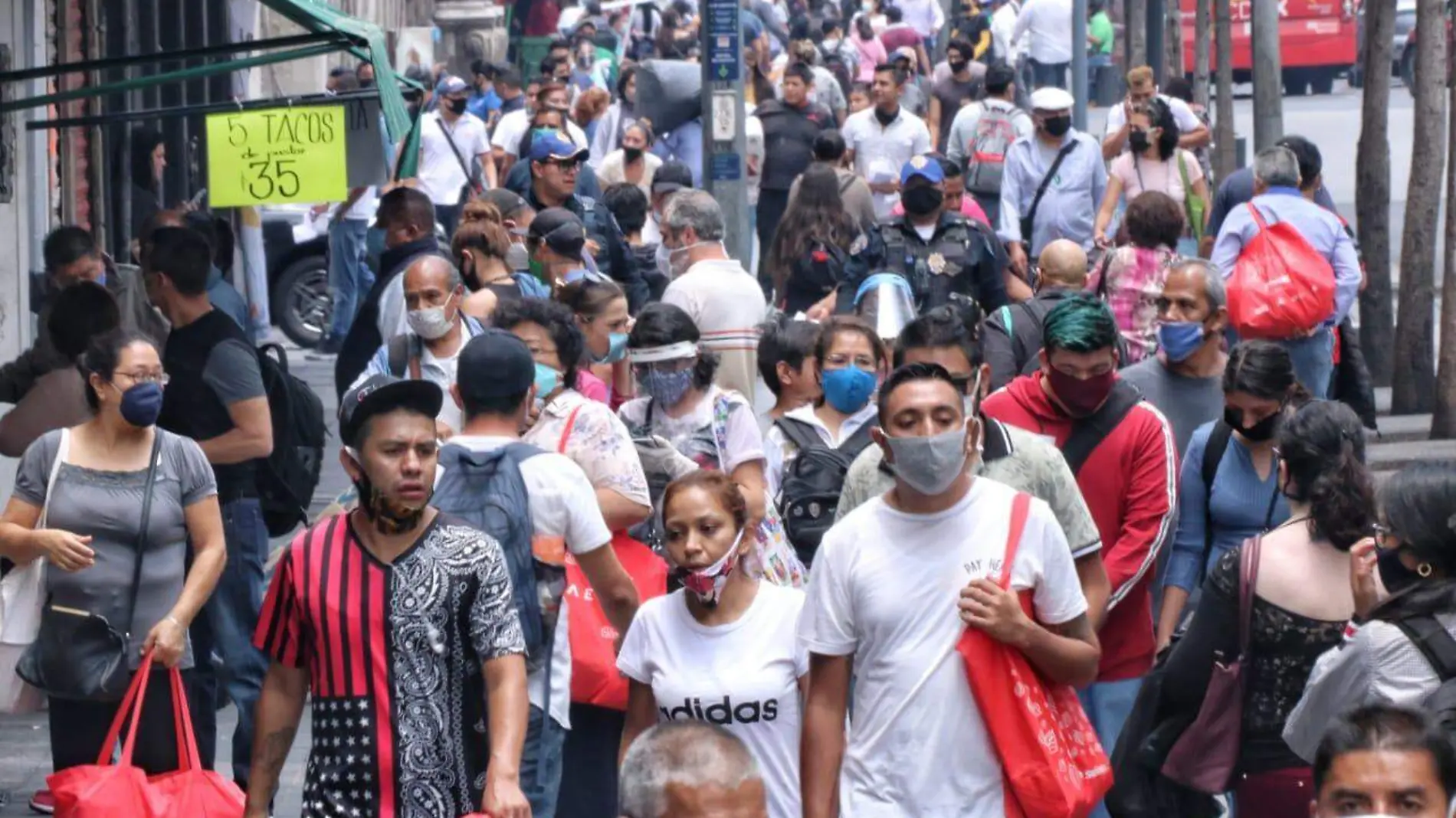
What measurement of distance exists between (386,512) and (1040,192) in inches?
398

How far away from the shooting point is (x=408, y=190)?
9594mm

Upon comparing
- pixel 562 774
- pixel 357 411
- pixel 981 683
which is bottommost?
pixel 562 774

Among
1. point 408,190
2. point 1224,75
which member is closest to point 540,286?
point 408,190

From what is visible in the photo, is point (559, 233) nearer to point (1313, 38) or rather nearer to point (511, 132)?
point (511, 132)

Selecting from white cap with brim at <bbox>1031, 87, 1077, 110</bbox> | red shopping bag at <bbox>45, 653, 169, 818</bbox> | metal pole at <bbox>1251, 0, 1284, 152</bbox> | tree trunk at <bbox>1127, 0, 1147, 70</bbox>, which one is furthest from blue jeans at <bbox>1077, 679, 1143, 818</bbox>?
tree trunk at <bbox>1127, 0, 1147, 70</bbox>

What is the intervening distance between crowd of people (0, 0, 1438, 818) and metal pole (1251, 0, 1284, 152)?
25.3 ft

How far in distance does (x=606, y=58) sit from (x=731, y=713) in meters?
26.8

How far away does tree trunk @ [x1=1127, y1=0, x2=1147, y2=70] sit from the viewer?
103ft

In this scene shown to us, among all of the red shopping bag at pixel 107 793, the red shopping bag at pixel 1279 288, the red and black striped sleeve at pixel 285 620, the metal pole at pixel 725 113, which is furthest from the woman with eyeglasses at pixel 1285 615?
the metal pole at pixel 725 113

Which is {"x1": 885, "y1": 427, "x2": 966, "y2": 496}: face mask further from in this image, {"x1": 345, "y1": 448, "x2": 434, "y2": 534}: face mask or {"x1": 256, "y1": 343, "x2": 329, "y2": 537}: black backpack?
{"x1": 256, "y1": 343, "x2": 329, "y2": 537}: black backpack

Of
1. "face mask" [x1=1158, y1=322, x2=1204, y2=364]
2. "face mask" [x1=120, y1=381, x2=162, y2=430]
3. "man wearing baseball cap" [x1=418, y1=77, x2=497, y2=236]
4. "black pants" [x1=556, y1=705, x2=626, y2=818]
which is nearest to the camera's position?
"black pants" [x1=556, y1=705, x2=626, y2=818]

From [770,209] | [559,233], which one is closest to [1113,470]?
[559,233]

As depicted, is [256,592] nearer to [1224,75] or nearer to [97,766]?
[97,766]

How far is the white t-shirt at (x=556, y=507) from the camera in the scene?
5.98 metres
